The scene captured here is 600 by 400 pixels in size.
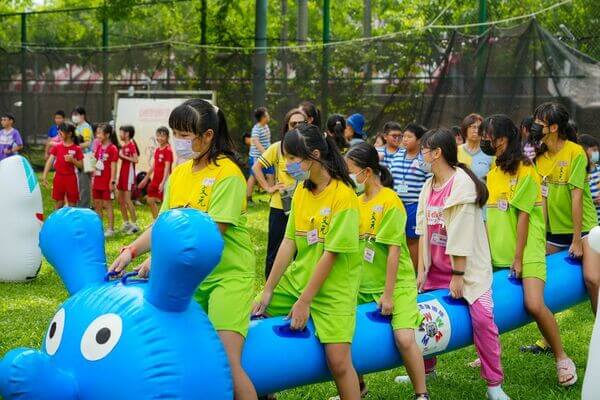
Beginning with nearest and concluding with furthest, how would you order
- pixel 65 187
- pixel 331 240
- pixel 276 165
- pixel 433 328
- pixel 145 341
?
1. pixel 145 341
2. pixel 331 240
3. pixel 433 328
4. pixel 276 165
5. pixel 65 187

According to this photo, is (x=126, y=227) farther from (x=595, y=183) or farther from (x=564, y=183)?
(x=564, y=183)

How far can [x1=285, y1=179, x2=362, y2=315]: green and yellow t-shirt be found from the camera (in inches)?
163

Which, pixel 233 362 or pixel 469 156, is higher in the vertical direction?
pixel 469 156

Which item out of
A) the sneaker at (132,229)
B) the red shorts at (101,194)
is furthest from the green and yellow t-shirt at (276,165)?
the sneaker at (132,229)

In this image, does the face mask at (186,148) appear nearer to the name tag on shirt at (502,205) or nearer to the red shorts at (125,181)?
the name tag on shirt at (502,205)

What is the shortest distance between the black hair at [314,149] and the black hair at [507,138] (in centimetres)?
132

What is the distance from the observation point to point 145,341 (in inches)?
128

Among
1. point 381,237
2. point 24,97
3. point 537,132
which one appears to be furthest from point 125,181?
point 24,97

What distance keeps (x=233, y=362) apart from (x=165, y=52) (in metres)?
13.4

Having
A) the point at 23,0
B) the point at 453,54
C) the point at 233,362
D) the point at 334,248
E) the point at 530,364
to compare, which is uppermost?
the point at 23,0

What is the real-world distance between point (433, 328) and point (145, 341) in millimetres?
1998

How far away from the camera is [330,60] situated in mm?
14102

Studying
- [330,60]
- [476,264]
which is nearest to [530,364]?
[476,264]

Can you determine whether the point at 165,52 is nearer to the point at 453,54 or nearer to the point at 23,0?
the point at 453,54
